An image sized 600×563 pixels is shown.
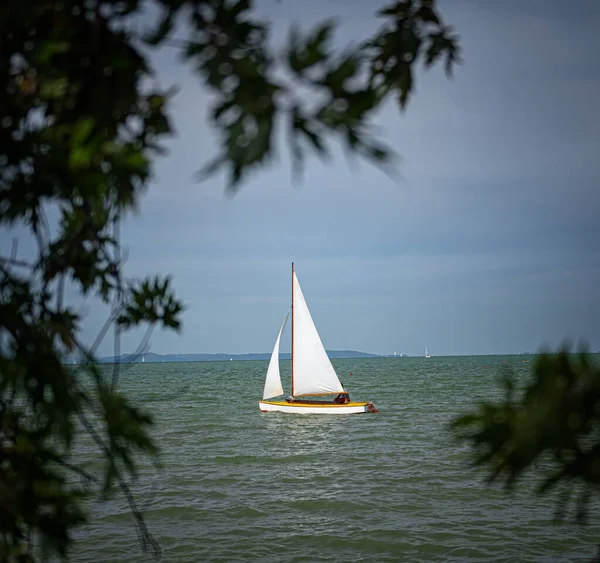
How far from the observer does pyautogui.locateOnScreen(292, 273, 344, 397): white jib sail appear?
101 ft

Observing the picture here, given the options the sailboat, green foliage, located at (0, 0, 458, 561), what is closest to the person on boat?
the sailboat

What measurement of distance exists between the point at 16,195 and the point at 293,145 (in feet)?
2.95

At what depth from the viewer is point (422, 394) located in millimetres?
43406

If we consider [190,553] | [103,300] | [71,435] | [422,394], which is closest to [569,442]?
[71,435]

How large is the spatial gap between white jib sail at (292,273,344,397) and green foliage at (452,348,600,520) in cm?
2914

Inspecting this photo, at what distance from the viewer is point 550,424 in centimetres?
129

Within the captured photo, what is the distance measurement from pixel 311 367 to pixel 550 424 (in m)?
29.7

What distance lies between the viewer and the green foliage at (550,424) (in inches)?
51.1

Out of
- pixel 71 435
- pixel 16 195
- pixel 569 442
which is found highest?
pixel 16 195

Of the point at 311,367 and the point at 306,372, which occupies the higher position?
the point at 311,367

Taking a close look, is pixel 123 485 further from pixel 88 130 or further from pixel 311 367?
pixel 311 367

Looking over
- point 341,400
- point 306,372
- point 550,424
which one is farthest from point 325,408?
point 550,424

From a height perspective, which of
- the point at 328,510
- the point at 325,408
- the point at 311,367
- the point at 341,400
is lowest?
the point at 325,408

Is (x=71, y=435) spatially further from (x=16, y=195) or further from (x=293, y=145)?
(x=293, y=145)
